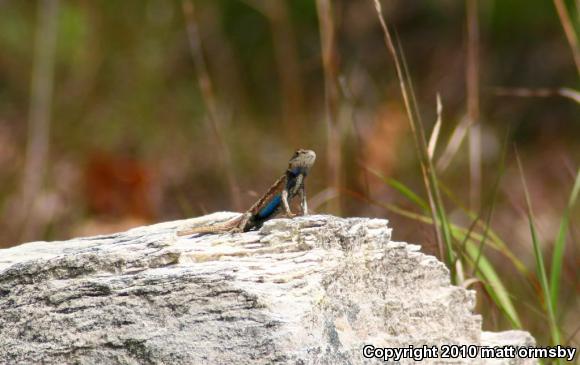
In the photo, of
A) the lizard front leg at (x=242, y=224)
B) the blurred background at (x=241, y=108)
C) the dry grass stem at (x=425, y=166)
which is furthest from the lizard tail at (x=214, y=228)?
the blurred background at (x=241, y=108)

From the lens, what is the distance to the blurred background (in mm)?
7078

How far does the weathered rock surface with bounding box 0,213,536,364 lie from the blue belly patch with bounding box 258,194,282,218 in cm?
37

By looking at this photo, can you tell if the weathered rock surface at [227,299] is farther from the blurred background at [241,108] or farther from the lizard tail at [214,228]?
the blurred background at [241,108]

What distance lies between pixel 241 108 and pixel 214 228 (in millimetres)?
6252

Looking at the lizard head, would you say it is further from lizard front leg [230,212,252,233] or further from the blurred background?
the blurred background

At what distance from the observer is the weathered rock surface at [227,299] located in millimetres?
2727

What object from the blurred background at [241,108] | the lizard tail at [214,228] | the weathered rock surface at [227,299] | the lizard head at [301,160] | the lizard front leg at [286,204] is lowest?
the weathered rock surface at [227,299]

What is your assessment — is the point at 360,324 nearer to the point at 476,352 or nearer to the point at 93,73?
the point at 476,352

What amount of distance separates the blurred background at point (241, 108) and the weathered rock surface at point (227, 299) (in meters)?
2.58

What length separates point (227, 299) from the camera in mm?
2768

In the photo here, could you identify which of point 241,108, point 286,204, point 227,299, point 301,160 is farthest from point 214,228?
point 241,108

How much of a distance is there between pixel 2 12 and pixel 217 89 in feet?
7.10

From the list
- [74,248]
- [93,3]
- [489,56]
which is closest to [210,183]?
[93,3]

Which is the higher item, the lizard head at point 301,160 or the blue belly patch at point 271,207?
the lizard head at point 301,160
